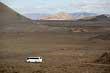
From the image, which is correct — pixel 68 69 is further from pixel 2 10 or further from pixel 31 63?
pixel 2 10

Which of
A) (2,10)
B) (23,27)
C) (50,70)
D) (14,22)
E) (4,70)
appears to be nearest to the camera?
(4,70)

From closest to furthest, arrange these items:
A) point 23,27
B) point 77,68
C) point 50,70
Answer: point 50,70 → point 77,68 → point 23,27

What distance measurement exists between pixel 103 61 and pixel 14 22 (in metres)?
136

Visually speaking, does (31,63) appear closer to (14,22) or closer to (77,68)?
(77,68)

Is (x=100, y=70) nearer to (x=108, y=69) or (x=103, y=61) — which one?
(x=108, y=69)

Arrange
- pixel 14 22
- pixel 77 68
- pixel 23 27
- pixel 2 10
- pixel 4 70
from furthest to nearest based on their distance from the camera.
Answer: pixel 2 10 → pixel 14 22 → pixel 23 27 → pixel 77 68 → pixel 4 70

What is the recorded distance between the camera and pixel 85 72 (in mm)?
42625

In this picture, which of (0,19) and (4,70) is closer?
(4,70)

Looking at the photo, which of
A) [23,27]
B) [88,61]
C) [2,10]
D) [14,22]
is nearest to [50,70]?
[88,61]

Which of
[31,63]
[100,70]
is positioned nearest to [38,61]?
[31,63]

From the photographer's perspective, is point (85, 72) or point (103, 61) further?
point (103, 61)

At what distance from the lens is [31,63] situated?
5375 cm

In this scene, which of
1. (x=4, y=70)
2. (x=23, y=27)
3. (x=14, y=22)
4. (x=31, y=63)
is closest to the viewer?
(x=4, y=70)

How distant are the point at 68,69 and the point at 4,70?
862 centimetres
